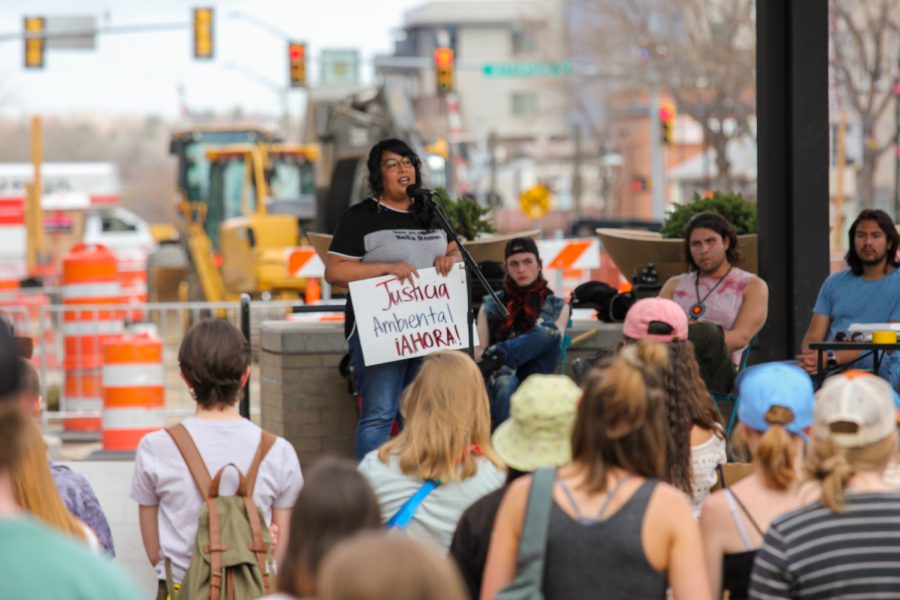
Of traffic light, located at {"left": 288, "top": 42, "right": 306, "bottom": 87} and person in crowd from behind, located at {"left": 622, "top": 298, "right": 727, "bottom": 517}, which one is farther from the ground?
traffic light, located at {"left": 288, "top": 42, "right": 306, "bottom": 87}

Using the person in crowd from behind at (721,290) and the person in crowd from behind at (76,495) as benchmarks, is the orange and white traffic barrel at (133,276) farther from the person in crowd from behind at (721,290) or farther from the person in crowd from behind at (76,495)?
the person in crowd from behind at (76,495)

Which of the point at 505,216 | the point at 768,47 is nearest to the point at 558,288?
the point at 768,47

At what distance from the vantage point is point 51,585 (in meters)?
2.75

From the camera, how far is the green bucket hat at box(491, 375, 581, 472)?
15.5 ft

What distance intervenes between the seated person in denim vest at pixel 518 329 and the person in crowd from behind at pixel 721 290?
2.57 feet

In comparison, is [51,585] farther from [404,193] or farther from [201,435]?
[404,193]

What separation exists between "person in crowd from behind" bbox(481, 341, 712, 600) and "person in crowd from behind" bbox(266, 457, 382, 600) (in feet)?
2.54

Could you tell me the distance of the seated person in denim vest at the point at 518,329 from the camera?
8781mm

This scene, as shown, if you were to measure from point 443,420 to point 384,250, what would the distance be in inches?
131

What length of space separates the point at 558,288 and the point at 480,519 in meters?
11.3

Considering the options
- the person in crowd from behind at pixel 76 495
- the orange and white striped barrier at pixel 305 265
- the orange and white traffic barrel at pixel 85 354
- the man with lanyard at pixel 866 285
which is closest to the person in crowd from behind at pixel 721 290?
the man with lanyard at pixel 866 285

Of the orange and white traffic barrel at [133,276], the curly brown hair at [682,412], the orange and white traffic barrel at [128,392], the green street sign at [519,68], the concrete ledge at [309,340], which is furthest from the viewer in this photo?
the green street sign at [519,68]

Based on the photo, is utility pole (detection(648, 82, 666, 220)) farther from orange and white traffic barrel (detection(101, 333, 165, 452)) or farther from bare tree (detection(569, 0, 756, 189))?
orange and white traffic barrel (detection(101, 333, 165, 452))

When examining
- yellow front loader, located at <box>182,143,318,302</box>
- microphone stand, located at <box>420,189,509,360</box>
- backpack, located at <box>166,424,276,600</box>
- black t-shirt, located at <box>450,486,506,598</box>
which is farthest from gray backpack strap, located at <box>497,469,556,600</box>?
yellow front loader, located at <box>182,143,318,302</box>
